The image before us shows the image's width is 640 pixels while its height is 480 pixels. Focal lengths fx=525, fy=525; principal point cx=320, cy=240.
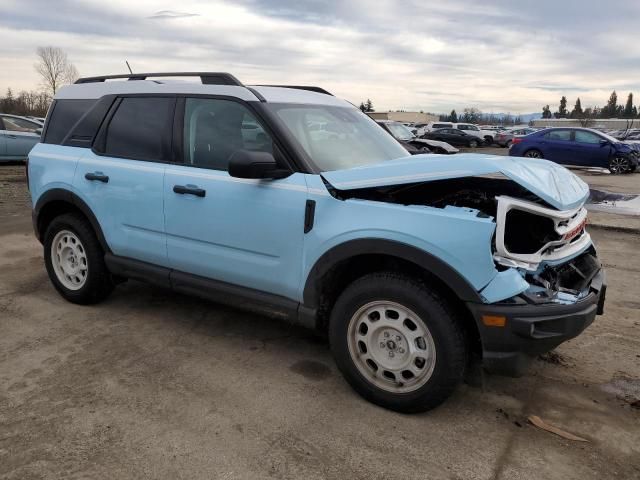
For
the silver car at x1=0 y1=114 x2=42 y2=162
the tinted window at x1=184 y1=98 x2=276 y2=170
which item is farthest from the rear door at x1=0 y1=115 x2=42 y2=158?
the tinted window at x1=184 y1=98 x2=276 y2=170

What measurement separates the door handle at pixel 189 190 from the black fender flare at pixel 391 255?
968 mm

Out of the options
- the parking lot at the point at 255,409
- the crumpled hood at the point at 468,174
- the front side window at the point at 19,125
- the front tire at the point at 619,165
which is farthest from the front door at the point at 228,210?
the front tire at the point at 619,165

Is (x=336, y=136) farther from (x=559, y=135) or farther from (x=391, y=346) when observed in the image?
(x=559, y=135)

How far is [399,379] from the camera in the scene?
2.95 metres

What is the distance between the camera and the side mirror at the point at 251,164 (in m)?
3.02

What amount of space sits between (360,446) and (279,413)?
532 millimetres

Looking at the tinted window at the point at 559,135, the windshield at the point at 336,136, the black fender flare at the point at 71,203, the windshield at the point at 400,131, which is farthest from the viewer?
the tinted window at the point at 559,135

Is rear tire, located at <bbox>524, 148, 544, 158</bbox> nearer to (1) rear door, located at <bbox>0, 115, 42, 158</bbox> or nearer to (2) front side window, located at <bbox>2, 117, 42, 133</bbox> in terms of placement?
(1) rear door, located at <bbox>0, 115, 42, 158</bbox>

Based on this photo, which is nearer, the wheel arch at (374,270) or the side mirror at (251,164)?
the wheel arch at (374,270)

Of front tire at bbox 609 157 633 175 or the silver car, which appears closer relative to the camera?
the silver car

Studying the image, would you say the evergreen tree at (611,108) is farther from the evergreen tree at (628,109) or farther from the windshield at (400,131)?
the windshield at (400,131)

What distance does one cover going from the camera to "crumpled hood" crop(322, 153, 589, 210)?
8.96 feet

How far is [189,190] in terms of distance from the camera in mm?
3578

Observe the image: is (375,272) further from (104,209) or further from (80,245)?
(80,245)
